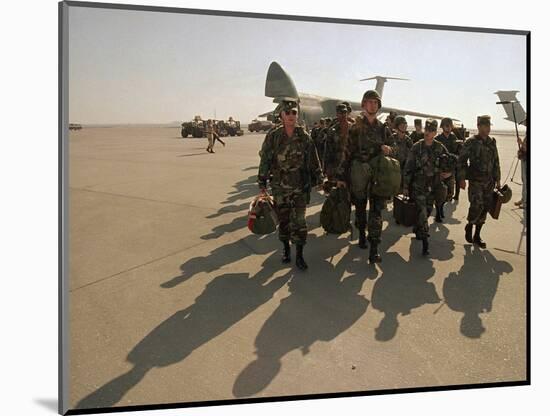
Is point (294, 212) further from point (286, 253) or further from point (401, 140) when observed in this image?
point (401, 140)

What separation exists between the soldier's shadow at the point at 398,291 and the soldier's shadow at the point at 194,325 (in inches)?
39.6

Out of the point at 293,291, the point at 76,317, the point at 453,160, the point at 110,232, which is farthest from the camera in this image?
the point at 110,232

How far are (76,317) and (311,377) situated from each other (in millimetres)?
2049

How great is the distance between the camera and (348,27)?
3.32m

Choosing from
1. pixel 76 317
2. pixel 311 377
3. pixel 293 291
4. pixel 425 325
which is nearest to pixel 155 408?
pixel 311 377

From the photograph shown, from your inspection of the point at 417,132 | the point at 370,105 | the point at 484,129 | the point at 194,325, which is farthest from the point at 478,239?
the point at 194,325

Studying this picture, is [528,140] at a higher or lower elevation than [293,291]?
higher

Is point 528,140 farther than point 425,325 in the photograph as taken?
Yes

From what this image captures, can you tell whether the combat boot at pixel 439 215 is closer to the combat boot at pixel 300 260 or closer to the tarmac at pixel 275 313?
the tarmac at pixel 275 313

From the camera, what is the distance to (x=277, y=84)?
33.3ft

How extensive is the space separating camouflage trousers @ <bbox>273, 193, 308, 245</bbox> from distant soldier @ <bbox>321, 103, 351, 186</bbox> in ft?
1.86

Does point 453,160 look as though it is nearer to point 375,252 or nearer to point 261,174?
point 375,252

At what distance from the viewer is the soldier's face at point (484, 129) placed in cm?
493

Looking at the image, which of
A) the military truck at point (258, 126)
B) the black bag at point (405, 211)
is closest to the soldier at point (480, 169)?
the black bag at point (405, 211)
